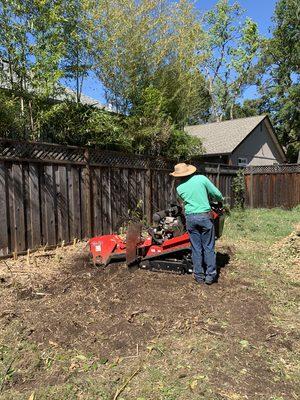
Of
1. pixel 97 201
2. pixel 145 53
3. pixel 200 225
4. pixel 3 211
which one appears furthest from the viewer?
pixel 145 53

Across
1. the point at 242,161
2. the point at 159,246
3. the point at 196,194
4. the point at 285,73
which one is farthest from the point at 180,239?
the point at 285,73

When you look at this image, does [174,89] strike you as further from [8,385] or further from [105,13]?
[8,385]

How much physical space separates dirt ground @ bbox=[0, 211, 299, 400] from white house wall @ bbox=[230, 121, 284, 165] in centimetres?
1783

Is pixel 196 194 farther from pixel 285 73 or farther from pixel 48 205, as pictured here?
pixel 285 73

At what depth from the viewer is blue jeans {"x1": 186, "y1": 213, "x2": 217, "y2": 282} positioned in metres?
5.38

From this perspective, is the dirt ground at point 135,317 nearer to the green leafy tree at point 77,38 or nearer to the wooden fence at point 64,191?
the wooden fence at point 64,191

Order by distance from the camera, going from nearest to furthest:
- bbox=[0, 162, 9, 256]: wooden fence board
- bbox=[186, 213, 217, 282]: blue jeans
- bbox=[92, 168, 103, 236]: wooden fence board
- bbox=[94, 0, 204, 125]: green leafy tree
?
bbox=[186, 213, 217, 282]: blue jeans → bbox=[0, 162, 9, 256]: wooden fence board → bbox=[92, 168, 103, 236]: wooden fence board → bbox=[94, 0, 204, 125]: green leafy tree

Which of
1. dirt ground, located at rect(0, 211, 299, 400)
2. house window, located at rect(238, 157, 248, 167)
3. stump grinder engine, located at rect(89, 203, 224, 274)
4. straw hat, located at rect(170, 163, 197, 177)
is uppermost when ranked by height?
house window, located at rect(238, 157, 248, 167)

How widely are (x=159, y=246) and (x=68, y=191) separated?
251 cm

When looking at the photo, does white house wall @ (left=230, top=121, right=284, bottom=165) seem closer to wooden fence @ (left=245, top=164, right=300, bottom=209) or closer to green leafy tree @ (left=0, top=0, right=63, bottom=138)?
wooden fence @ (left=245, top=164, right=300, bottom=209)

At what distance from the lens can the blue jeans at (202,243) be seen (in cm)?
538

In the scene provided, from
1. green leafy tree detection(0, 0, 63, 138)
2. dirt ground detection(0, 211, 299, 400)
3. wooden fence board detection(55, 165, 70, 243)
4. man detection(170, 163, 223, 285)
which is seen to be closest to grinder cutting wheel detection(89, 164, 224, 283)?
man detection(170, 163, 223, 285)

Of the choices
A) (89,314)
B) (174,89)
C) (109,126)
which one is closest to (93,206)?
(109,126)

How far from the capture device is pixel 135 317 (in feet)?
14.0
